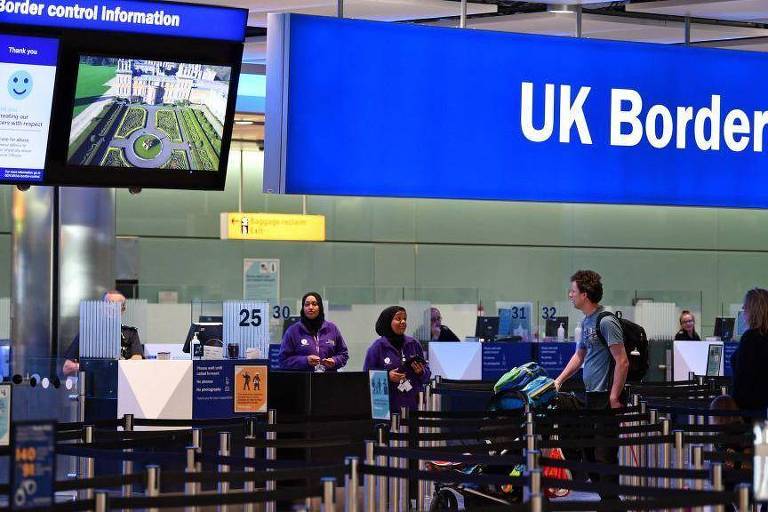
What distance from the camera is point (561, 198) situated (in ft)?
23.2

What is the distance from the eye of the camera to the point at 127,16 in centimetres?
722

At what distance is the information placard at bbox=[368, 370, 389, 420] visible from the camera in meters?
8.47

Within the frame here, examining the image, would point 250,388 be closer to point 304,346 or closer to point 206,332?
→ point 304,346

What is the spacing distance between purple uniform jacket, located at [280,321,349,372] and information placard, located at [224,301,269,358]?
0.32 m

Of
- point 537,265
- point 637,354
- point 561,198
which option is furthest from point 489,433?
point 537,265

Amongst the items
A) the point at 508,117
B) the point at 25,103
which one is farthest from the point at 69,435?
the point at 508,117

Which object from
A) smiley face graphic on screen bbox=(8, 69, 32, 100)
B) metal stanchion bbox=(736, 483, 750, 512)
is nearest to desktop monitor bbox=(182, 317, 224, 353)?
smiley face graphic on screen bbox=(8, 69, 32, 100)

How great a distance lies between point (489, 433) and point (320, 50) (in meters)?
1.91

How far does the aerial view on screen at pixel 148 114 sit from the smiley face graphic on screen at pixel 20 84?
267 mm

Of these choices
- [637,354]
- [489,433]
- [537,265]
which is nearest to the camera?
[489,433]

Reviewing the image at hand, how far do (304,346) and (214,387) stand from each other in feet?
4.79

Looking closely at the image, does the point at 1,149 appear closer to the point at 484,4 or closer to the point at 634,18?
the point at 484,4

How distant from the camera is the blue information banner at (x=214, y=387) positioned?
9656mm

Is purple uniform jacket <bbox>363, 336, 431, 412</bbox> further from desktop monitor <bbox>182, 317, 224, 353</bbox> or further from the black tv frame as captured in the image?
the black tv frame
